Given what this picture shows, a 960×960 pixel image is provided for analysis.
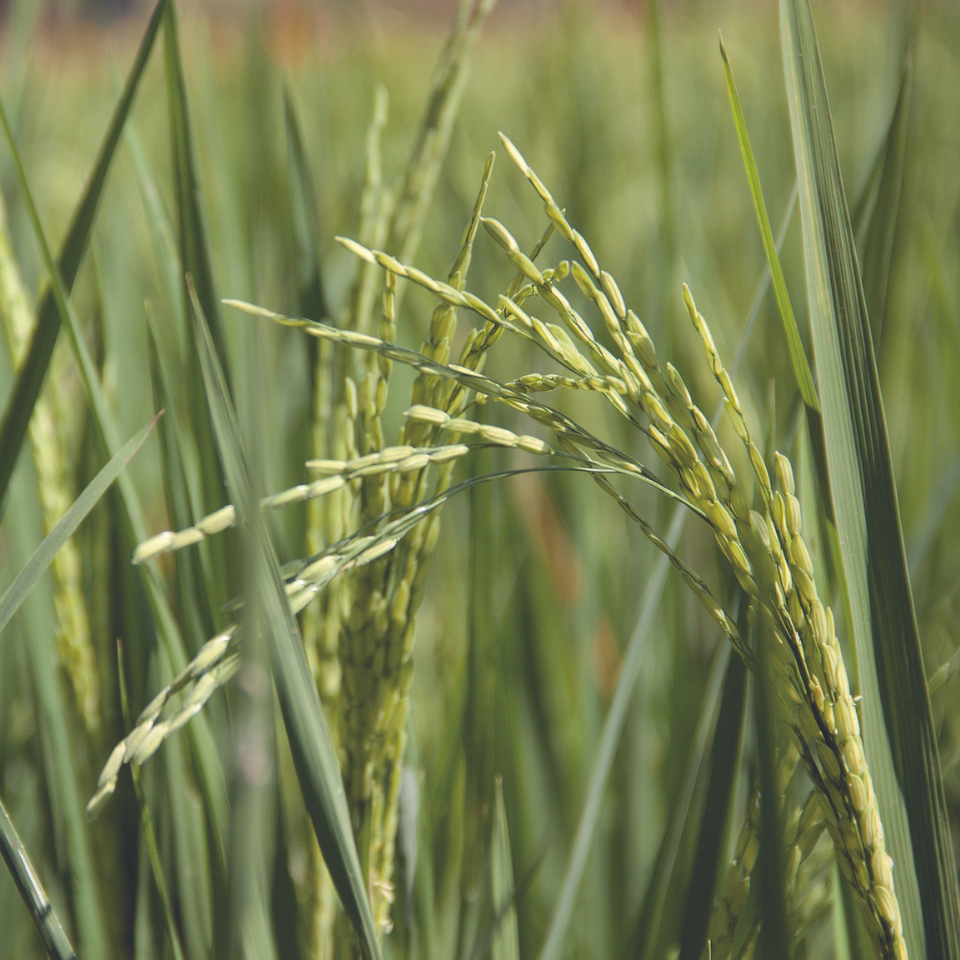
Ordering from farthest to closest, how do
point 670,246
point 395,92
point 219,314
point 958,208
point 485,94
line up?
1. point 485,94
2. point 395,92
3. point 958,208
4. point 670,246
5. point 219,314

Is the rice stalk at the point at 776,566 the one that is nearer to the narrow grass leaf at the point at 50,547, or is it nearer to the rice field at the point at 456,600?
the rice field at the point at 456,600

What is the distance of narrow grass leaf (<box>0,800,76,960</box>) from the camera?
22 cm

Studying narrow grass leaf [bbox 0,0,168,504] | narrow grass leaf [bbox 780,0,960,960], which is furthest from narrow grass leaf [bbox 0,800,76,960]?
narrow grass leaf [bbox 780,0,960,960]

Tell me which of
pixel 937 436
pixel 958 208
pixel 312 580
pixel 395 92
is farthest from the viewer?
pixel 395 92

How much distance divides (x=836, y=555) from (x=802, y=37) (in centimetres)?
Answer: 14

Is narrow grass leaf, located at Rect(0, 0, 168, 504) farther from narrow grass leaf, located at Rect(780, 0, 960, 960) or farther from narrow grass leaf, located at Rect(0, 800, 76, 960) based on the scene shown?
narrow grass leaf, located at Rect(780, 0, 960, 960)

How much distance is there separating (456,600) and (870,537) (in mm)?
384

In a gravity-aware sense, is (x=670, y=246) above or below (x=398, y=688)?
above

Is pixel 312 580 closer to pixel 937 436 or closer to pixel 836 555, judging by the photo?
pixel 836 555

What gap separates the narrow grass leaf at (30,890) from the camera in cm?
22

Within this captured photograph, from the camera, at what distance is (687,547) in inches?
28.6

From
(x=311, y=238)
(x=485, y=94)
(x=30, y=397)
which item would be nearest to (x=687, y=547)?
(x=311, y=238)

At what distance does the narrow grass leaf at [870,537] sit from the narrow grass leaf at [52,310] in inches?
9.2

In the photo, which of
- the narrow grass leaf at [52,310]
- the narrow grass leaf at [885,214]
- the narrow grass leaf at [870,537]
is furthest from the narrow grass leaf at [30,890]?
the narrow grass leaf at [885,214]
